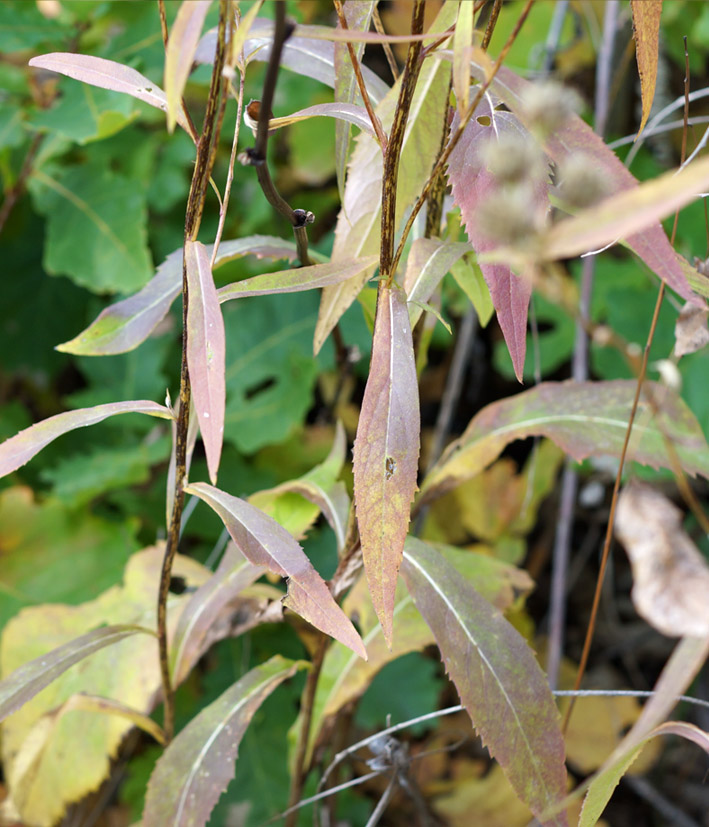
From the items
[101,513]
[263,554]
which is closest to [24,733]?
[101,513]

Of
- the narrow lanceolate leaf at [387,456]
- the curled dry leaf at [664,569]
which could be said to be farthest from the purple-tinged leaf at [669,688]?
the narrow lanceolate leaf at [387,456]

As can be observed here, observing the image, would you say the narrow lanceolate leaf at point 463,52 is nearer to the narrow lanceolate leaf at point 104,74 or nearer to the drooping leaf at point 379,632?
the narrow lanceolate leaf at point 104,74

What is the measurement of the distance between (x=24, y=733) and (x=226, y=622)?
30 centimetres

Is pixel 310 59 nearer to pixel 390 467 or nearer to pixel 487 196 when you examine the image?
pixel 487 196

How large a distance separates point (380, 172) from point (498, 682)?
1.38ft

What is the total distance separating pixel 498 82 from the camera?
19.7 inches

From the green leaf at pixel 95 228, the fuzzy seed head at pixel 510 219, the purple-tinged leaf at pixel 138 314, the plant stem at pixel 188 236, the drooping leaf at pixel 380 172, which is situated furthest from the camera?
the green leaf at pixel 95 228

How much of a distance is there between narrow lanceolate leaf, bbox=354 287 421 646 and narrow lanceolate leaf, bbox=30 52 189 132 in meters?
0.25

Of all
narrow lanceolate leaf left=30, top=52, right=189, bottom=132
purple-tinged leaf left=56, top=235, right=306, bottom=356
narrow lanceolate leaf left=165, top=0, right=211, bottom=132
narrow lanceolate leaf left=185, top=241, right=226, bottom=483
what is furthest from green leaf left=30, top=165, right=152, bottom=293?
narrow lanceolate leaf left=165, top=0, right=211, bottom=132

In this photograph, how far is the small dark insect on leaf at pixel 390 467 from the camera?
496 mm

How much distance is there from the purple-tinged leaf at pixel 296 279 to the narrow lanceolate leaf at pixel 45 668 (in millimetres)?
354

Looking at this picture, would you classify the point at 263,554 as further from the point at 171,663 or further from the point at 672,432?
the point at 672,432

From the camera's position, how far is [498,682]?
596 millimetres

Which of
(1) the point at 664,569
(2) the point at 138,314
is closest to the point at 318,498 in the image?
(2) the point at 138,314
